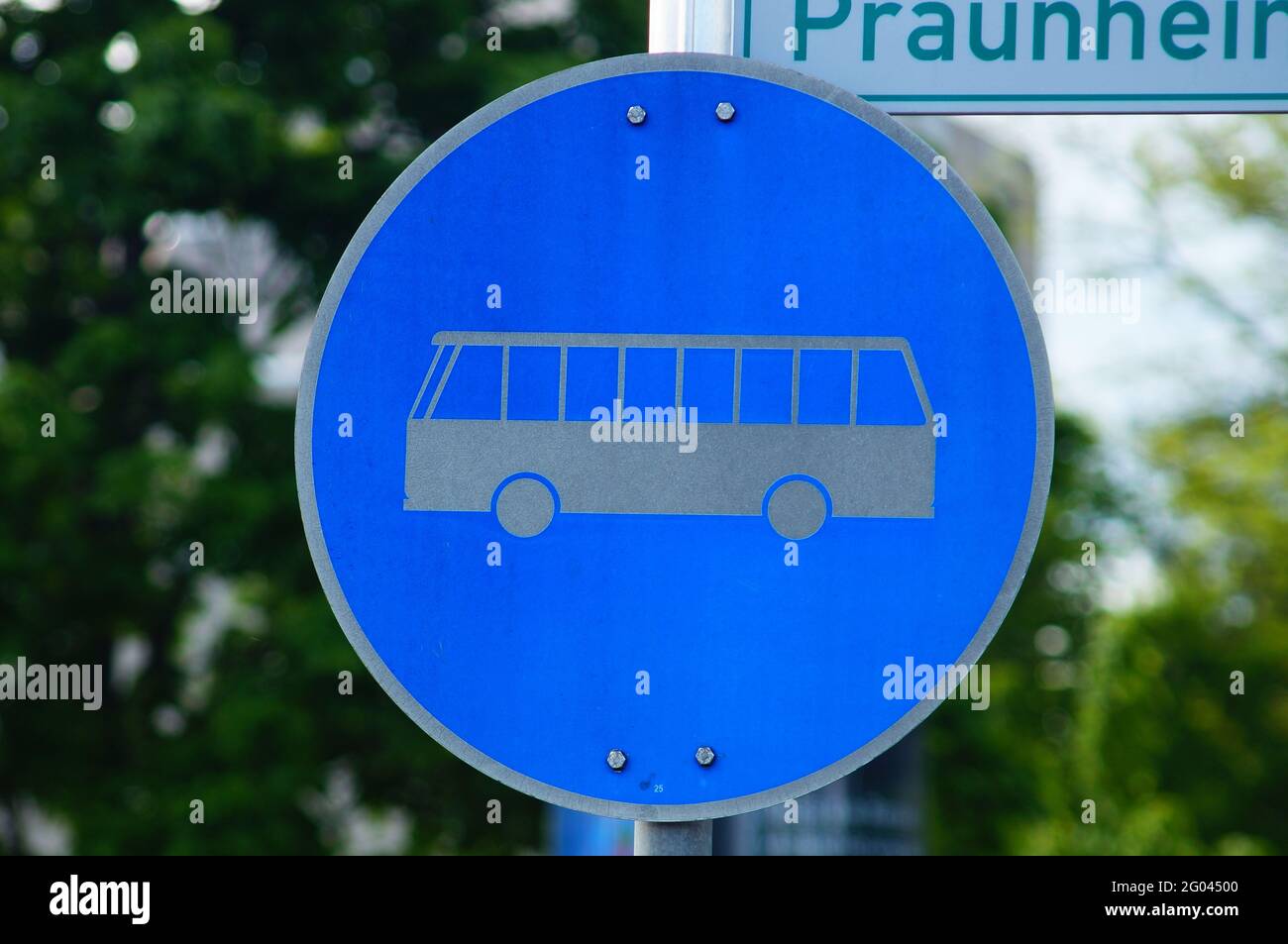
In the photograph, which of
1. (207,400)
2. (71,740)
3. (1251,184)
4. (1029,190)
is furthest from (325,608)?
(1251,184)

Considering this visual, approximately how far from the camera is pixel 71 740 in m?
9.98

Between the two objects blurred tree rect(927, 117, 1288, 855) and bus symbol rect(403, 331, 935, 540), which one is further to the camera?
blurred tree rect(927, 117, 1288, 855)

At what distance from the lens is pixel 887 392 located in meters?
2.07

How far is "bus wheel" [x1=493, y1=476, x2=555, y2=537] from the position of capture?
205 cm

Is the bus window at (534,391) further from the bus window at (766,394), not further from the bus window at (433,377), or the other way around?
the bus window at (766,394)

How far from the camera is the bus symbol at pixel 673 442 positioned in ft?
6.70

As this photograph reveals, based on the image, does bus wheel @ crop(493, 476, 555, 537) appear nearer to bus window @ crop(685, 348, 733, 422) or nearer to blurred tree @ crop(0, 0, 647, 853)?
bus window @ crop(685, 348, 733, 422)

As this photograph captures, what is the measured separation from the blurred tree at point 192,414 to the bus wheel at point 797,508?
7393mm

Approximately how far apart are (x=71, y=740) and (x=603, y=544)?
8.81 m

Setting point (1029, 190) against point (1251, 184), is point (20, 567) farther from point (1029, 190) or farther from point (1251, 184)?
point (1251, 184)

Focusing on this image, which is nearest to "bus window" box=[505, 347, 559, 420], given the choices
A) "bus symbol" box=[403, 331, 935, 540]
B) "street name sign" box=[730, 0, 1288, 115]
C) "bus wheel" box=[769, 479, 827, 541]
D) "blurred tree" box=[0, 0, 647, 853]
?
"bus symbol" box=[403, 331, 935, 540]

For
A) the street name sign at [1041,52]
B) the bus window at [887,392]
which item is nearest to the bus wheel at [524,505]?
the bus window at [887,392]

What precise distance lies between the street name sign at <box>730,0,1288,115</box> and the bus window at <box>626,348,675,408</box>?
0.69m

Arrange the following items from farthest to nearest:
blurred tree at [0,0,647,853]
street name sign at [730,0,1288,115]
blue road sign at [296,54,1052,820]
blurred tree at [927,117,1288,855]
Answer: blurred tree at [927,117,1288,855] → blurred tree at [0,0,647,853] → street name sign at [730,0,1288,115] → blue road sign at [296,54,1052,820]
